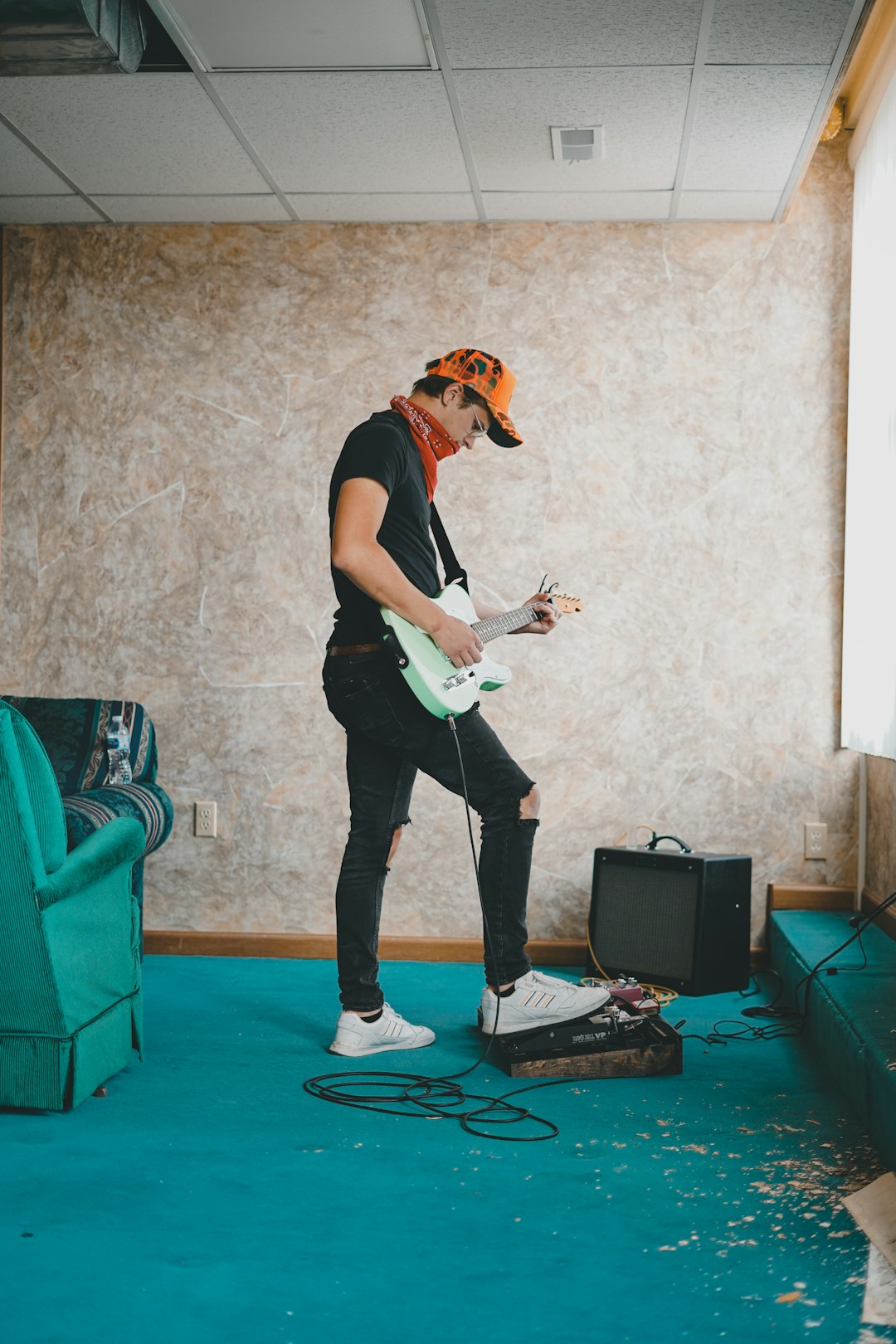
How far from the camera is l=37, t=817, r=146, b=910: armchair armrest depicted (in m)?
2.04

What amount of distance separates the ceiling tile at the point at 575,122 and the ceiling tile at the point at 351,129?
0.10m

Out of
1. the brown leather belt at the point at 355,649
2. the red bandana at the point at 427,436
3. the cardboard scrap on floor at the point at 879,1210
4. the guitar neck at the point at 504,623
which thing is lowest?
the cardboard scrap on floor at the point at 879,1210

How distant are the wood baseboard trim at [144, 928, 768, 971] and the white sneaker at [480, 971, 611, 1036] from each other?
1.07 meters

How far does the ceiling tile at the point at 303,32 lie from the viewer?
8.34ft

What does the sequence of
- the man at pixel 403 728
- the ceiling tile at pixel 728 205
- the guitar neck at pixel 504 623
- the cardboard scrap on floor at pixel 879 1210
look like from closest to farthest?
the cardboard scrap on floor at pixel 879 1210, the man at pixel 403 728, the guitar neck at pixel 504 623, the ceiling tile at pixel 728 205

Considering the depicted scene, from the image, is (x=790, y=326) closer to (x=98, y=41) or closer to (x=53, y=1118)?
(x=98, y=41)

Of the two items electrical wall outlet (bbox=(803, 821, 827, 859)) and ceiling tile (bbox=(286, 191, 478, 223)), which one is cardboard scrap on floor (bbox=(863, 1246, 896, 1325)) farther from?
ceiling tile (bbox=(286, 191, 478, 223))

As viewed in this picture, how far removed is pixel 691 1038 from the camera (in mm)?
2719

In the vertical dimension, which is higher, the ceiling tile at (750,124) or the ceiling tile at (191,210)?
the ceiling tile at (750,124)

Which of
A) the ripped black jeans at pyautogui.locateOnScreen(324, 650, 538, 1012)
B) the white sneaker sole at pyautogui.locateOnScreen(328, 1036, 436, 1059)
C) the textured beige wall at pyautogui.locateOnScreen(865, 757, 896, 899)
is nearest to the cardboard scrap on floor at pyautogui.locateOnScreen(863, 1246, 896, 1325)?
the ripped black jeans at pyautogui.locateOnScreen(324, 650, 538, 1012)

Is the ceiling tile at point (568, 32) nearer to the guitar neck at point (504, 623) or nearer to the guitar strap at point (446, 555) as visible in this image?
the guitar strap at point (446, 555)

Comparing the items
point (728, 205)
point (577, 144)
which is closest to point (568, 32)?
point (577, 144)

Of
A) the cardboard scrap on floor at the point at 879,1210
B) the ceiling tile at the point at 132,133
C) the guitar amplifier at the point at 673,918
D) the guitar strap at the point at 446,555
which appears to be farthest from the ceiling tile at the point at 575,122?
the cardboard scrap on floor at the point at 879,1210

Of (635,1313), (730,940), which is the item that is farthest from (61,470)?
(635,1313)
